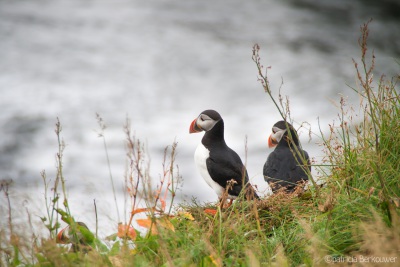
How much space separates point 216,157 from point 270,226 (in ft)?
4.65

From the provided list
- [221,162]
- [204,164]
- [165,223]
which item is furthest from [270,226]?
[204,164]

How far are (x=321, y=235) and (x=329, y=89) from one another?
1211 centimetres

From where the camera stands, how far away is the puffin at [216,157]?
17.3ft

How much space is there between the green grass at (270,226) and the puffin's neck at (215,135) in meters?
1.28

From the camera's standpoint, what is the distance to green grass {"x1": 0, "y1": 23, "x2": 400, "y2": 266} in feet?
10.0

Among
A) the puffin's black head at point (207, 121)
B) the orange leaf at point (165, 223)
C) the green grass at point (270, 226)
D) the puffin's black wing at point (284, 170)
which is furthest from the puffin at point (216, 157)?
the orange leaf at point (165, 223)

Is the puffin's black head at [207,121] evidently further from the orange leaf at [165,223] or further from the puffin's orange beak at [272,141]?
→ the orange leaf at [165,223]

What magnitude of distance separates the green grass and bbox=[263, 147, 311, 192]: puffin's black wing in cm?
66

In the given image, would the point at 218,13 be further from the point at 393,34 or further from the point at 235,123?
the point at 235,123

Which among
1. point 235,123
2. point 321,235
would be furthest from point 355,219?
point 235,123

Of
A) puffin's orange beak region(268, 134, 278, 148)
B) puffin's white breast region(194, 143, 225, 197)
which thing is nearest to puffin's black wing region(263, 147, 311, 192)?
puffin's orange beak region(268, 134, 278, 148)

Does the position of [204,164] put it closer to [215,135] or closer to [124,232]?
[215,135]

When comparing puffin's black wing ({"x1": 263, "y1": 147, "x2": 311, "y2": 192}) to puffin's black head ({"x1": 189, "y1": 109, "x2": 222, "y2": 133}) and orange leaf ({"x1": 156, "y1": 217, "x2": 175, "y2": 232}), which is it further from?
orange leaf ({"x1": 156, "y1": 217, "x2": 175, "y2": 232})

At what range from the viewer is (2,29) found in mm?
18016
